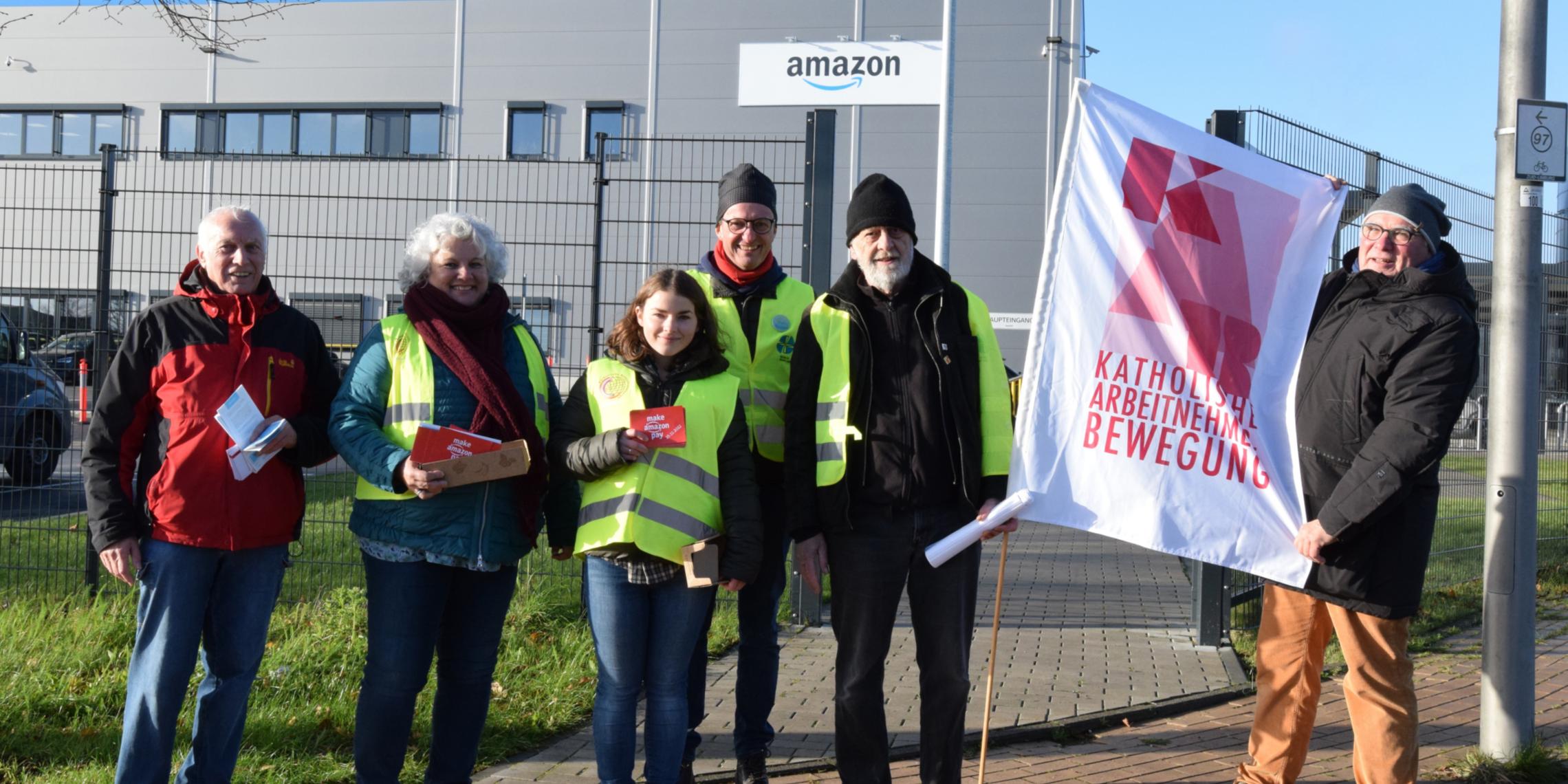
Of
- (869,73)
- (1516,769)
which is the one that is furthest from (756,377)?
(869,73)

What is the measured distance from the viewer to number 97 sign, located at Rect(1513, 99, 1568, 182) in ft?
15.2

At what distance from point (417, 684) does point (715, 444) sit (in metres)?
1.18

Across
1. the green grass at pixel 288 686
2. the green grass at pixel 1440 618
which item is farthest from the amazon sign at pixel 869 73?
the green grass at pixel 288 686

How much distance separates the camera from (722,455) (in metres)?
3.95

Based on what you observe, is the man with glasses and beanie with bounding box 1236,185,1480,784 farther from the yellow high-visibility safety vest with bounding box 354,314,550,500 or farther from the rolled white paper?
the yellow high-visibility safety vest with bounding box 354,314,550,500

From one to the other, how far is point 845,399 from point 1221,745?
2.40m

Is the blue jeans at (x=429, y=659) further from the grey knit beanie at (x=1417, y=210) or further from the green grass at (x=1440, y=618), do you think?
the green grass at (x=1440, y=618)

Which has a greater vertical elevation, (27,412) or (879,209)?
(879,209)

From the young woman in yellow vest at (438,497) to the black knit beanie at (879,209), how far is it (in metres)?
1.15

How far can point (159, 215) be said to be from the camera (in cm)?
755

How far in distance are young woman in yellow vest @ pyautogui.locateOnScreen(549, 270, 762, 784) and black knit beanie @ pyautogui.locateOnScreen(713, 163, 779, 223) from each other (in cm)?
51

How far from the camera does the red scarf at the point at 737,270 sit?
14.7ft

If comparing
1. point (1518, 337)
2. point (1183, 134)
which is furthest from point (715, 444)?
point (1518, 337)

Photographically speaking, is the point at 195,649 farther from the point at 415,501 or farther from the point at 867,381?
the point at 867,381
